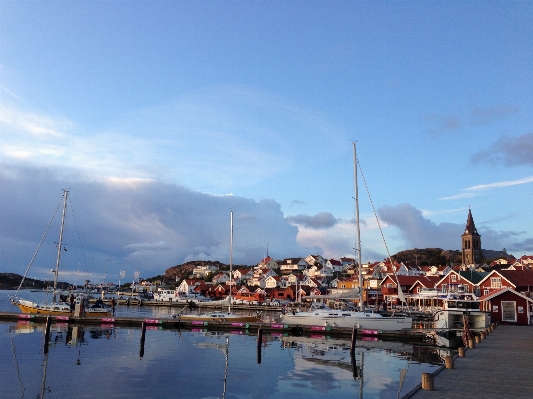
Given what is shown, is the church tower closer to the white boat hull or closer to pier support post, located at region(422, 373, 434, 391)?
the white boat hull

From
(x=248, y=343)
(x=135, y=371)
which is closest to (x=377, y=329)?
(x=248, y=343)

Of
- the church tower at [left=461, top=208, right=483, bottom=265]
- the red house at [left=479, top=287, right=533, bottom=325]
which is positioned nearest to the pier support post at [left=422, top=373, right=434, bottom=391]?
the red house at [left=479, top=287, right=533, bottom=325]

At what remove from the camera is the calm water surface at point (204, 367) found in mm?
22812

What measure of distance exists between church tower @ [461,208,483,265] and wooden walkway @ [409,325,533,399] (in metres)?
163

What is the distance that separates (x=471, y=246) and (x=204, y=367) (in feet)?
566

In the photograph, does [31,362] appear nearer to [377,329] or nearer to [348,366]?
[348,366]

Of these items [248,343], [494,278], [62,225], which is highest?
[62,225]

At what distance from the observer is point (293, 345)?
39406mm

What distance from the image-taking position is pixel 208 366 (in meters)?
29.6

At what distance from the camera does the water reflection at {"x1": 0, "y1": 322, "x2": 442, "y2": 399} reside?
2289 centimetres

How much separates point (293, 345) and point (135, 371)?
52.4 ft

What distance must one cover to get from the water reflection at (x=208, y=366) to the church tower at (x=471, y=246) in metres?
155

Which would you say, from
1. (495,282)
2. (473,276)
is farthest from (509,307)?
(473,276)

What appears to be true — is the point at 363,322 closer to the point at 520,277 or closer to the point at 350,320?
the point at 350,320
